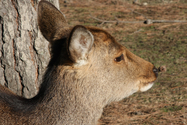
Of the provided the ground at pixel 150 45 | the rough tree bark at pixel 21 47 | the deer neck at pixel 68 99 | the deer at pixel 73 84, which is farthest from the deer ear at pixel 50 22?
the ground at pixel 150 45

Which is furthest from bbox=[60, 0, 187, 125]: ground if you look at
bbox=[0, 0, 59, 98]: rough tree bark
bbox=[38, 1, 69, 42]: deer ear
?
bbox=[38, 1, 69, 42]: deer ear

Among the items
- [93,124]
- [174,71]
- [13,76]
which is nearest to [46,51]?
[13,76]

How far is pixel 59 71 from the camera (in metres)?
3.03

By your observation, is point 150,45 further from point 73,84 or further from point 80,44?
point 80,44

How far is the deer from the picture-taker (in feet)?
9.76

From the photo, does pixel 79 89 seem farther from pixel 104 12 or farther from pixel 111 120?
pixel 104 12

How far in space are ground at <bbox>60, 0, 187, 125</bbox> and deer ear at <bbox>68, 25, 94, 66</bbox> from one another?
202 cm

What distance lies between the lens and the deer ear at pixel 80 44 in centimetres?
250

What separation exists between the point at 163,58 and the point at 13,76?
12.3 ft

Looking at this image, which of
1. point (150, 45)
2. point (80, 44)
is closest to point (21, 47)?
point (80, 44)

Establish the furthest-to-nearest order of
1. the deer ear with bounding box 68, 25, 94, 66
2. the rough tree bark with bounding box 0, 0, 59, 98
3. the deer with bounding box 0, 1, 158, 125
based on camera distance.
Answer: the rough tree bark with bounding box 0, 0, 59, 98, the deer with bounding box 0, 1, 158, 125, the deer ear with bounding box 68, 25, 94, 66

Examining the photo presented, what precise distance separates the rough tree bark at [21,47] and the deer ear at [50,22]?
0.49 m

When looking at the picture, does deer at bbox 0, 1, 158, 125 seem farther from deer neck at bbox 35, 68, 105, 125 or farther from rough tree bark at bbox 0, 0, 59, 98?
rough tree bark at bbox 0, 0, 59, 98

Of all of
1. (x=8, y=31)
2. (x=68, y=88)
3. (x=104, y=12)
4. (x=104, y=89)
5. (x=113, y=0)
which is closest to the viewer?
(x=68, y=88)
